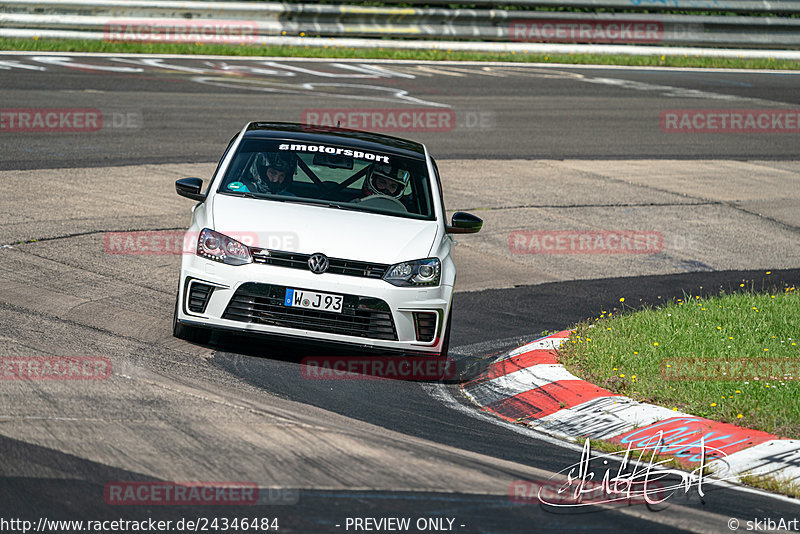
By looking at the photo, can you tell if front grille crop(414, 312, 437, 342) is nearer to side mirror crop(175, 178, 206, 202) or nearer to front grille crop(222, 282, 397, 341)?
front grille crop(222, 282, 397, 341)

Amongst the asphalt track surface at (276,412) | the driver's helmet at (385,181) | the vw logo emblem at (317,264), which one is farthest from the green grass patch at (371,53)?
the vw logo emblem at (317,264)

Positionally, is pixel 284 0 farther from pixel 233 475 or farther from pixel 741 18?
pixel 233 475

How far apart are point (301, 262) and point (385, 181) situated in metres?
1.59

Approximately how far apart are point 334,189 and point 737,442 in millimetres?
3677

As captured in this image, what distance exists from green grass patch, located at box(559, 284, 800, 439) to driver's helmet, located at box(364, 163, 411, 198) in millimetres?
1756

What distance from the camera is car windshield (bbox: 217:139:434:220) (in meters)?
8.11

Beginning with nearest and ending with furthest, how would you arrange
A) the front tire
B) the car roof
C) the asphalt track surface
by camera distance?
the asphalt track surface
the front tire
the car roof

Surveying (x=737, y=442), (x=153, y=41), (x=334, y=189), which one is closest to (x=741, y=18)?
(x=153, y=41)

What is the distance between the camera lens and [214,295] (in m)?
7.16

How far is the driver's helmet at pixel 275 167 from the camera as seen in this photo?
26.8 ft

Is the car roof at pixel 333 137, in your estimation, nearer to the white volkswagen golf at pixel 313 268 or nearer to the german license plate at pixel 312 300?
the white volkswagen golf at pixel 313 268

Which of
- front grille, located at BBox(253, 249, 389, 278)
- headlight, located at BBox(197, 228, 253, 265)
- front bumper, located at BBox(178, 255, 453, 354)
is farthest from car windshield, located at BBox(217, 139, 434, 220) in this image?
front bumper, located at BBox(178, 255, 453, 354)
